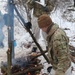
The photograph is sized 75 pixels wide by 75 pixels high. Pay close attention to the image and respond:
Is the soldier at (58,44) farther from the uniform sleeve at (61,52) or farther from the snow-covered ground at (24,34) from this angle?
the snow-covered ground at (24,34)

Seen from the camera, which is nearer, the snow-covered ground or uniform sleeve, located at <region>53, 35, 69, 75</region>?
uniform sleeve, located at <region>53, 35, 69, 75</region>

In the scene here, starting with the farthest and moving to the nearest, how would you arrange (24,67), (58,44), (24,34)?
(24,34), (24,67), (58,44)

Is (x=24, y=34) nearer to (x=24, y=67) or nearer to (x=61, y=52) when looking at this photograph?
(x=24, y=67)

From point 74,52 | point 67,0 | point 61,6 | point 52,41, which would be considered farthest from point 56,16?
point 52,41

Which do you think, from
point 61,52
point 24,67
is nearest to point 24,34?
point 24,67

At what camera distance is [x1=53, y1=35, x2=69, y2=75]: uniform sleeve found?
3.62 m

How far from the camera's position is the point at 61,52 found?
11.9 feet

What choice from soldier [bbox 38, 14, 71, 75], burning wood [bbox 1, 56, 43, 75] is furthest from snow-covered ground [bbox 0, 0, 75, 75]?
soldier [bbox 38, 14, 71, 75]

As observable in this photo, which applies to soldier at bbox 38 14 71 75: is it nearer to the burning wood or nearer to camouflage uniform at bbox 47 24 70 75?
camouflage uniform at bbox 47 24 70 75

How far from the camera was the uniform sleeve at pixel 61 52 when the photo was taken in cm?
362

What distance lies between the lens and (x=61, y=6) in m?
14.8

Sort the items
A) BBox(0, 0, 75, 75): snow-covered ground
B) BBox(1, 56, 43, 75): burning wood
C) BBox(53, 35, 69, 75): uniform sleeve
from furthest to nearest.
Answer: BBox(0, 0, 75, 75): snow-covered ground, BBox(1, 56, 43, 75): burning wood, BBox(53, 35, 69, 75): uniform sleeve

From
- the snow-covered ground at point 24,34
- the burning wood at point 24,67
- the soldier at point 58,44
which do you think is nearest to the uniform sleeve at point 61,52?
the soldier at point 58,44

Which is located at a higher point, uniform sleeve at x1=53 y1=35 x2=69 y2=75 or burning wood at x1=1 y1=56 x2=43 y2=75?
uniform sleeve at x1=53 y1=35 x2=69 y2=75
